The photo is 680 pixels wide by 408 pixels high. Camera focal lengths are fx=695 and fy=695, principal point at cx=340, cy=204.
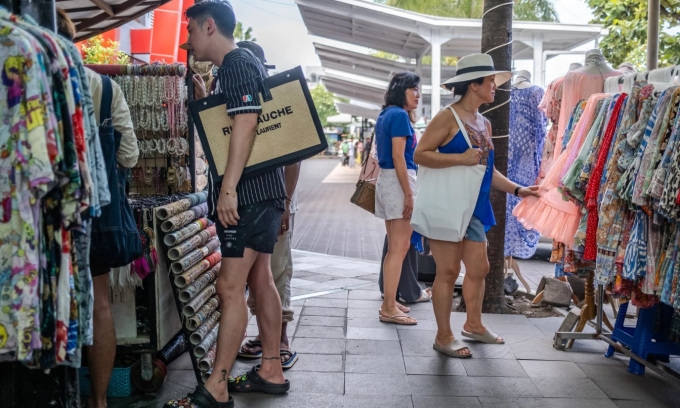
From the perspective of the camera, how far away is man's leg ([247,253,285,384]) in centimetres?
367

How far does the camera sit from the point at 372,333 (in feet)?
16.5

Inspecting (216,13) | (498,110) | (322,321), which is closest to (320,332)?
(322,321)

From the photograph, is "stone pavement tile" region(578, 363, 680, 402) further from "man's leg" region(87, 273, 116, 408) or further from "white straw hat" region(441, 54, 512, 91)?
"man's leg" region(87, 273, 116, 408)

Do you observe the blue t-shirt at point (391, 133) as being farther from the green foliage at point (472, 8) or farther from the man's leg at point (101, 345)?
the green foliage at point (472, 8)

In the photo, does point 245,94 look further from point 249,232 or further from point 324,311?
point 324,311

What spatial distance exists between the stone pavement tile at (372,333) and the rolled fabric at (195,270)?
A: 117cm

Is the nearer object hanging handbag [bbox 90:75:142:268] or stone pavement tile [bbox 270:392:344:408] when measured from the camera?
hanging handbag [bbox 90:75:142:268]

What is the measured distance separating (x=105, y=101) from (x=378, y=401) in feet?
6.67

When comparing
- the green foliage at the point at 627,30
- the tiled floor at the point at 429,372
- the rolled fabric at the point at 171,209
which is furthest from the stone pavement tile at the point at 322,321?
the green foliage at the point at 627,30

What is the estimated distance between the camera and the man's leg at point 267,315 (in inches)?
145

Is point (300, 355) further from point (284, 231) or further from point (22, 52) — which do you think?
point (22, 52)

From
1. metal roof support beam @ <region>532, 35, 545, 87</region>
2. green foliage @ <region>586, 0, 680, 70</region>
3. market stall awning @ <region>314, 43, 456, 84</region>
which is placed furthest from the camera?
market stall awning @ <region>314, 43, 456, 84</region>

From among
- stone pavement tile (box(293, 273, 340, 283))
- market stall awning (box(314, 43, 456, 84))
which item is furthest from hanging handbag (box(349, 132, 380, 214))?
market stall awning (box(314, 43, 456, 84))

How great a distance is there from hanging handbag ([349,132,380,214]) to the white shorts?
0.16m
